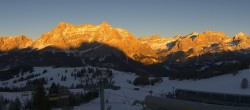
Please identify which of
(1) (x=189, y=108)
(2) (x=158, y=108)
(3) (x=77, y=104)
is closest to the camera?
(1) (x=189, y=108)

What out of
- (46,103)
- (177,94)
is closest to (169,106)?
(177,94)

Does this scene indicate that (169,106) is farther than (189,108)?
Yes

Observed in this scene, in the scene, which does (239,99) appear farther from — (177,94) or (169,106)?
(177,94)

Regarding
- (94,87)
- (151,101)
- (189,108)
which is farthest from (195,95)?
(94,87)

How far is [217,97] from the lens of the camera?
86000mm

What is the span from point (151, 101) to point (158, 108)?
4.05m

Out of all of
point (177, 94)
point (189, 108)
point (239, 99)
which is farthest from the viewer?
point (177, 94)

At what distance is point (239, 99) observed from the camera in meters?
80.9

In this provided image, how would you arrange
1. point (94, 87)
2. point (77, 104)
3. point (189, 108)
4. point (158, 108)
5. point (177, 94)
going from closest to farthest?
point (94, 87) < point (189, 108) < point (158, 108) < point (177, 94) < point (77, 104)

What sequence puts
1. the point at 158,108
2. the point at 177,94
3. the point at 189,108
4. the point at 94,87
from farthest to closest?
the point at 177,94 → the point at 158,108 → the point at 189,108 → the point at 94,87

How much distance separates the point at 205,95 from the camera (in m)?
90.0

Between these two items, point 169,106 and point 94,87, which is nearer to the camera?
point 94,87

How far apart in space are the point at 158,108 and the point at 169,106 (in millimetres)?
5652

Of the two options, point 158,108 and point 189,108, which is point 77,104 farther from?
point 189,108
